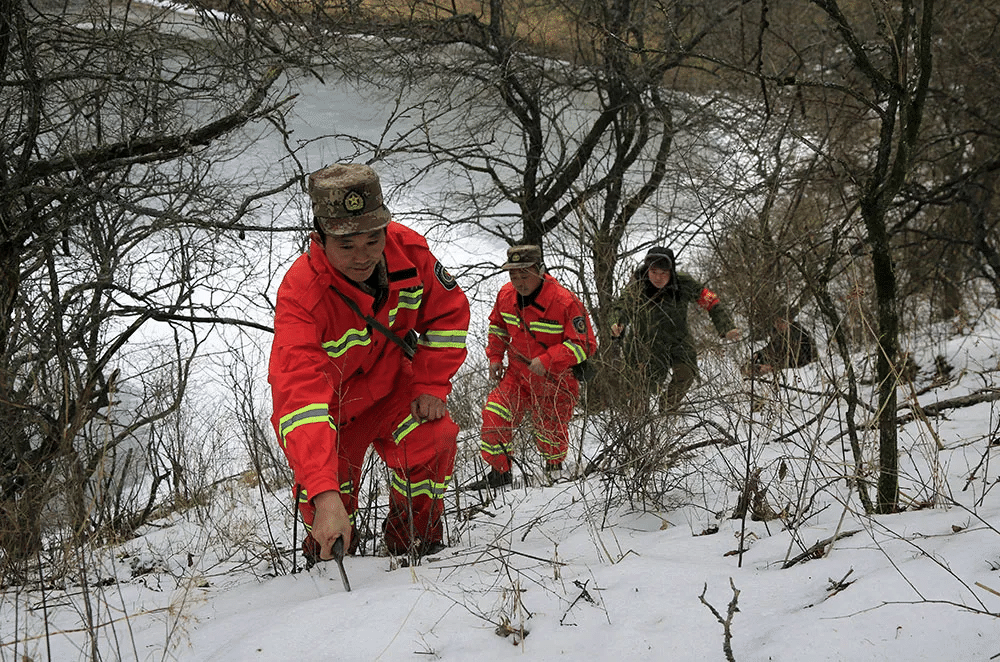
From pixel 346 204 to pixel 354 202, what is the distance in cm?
3

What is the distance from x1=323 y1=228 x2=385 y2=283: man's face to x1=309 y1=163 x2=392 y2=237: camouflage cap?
4 cm

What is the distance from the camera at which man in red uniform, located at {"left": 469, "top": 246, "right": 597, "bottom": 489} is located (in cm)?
508

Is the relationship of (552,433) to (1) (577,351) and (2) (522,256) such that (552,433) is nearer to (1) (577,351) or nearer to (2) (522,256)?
(1) (577,351)

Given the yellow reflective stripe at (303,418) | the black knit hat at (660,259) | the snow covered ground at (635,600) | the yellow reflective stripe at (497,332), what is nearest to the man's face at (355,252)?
the yellow reflective stripe at (303,418)

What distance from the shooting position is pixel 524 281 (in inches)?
209

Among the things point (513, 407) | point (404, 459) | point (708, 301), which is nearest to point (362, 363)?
point (404, 459)

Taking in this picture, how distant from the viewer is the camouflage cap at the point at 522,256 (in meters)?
5.14

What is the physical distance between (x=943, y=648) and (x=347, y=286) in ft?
6.87

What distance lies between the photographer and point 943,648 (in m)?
1.45

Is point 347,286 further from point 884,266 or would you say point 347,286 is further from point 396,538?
point 884,266

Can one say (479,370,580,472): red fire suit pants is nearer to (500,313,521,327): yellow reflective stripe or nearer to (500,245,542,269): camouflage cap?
(500,313,521,327): yellow reflective stripe

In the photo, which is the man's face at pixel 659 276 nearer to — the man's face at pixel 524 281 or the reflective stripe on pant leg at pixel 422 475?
the man's face at pixel 524 281

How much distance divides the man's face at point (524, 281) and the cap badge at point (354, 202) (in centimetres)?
275

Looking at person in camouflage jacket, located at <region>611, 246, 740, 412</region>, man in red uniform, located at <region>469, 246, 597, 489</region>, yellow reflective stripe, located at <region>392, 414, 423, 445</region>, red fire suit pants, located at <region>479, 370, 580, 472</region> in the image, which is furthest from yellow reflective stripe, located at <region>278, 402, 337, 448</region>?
person in camouflage jacket, located at <region>611, 246, 740, 412</region>
